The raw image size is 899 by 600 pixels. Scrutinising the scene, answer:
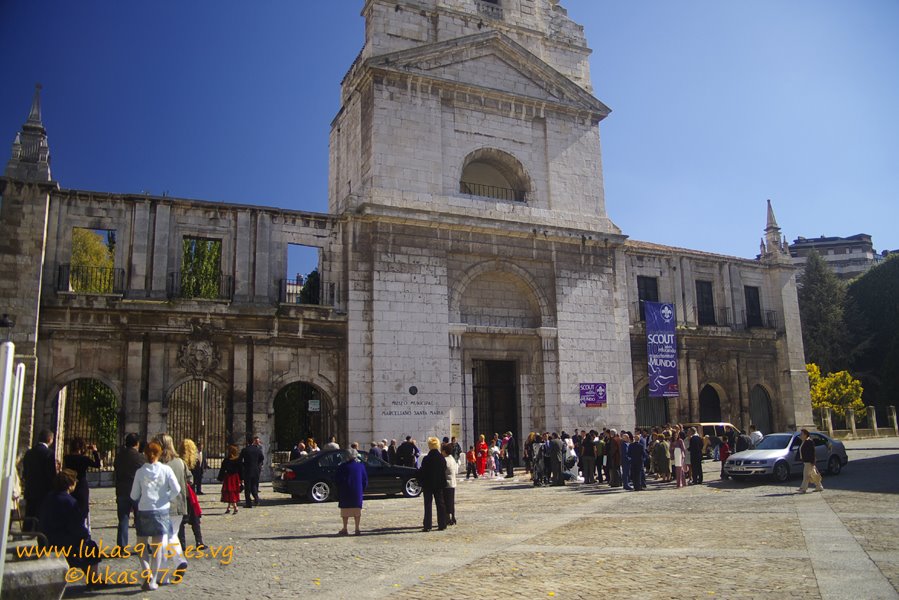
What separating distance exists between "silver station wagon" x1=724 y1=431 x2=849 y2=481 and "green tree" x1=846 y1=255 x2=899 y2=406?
117ft

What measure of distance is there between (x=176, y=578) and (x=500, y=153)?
70.9ft

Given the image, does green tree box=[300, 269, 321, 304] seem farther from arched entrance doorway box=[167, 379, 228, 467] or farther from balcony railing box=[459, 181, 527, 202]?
balcony railing box=[459, 181, 527, 202]

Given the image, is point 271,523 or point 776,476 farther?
point 776,476

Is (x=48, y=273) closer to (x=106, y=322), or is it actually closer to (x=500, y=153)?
(x=106, y=322)

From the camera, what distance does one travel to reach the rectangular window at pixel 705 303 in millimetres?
33781

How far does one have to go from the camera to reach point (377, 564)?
9.71 metres

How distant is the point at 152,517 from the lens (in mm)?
8547

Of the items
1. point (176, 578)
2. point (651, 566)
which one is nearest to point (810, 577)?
point (651, 566)

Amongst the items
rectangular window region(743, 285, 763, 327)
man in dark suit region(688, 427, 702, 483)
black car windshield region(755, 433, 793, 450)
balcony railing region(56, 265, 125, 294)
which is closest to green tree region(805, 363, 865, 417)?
rectangular window region(743, 285, 763, 327)

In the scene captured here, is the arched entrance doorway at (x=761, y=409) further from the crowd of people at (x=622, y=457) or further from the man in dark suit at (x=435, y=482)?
the man in dark suit at (x=435, y=482)

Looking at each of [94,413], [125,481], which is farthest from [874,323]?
[125,481]

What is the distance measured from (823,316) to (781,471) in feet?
134

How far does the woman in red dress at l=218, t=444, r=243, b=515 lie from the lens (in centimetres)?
1580

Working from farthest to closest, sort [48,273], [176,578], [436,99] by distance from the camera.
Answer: [436,99]
[48,273]
[176,578]
